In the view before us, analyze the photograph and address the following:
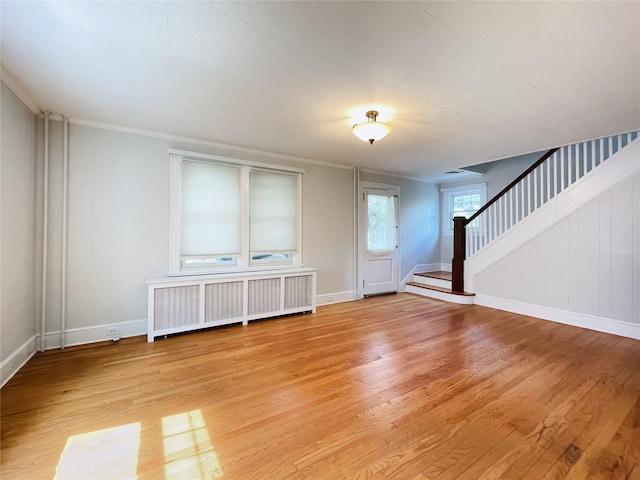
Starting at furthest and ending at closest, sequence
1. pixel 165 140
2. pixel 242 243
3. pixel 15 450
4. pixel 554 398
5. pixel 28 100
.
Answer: pixel 242 243
pixel 165 140
pixel 28 100
pixel 554 398
pixel 15 450

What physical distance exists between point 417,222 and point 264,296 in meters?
4.11

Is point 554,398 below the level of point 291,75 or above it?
below

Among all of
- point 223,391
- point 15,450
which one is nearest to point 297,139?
point 223,391

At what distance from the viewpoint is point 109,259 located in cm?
328

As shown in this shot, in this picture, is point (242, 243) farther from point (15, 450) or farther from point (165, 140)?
point (15, 450)

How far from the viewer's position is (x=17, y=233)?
2.50 metres

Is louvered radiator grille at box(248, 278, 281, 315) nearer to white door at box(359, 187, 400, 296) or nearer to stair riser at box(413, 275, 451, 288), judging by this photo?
white door at box(359, 187, 400, 296)

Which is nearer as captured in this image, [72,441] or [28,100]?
[72,441]

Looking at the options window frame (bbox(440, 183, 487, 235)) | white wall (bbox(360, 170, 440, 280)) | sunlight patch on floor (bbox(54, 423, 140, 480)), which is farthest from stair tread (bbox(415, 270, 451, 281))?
sunlight patch on floor (bbox(54, 423, 140, 480))

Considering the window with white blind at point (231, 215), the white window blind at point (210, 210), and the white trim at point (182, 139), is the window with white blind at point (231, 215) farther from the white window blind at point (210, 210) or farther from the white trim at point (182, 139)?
the white trim at point (182, 139)

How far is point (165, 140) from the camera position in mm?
3582

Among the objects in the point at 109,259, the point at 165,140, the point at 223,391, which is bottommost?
the point at 223,391

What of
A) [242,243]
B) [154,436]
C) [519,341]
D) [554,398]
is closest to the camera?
[154,436]

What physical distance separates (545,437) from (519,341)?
185 cm
